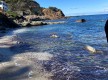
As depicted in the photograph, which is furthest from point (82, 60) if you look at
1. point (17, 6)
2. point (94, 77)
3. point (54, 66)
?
point (17, 6)

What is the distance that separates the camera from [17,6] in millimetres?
184500

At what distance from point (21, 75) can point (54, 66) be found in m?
4.16

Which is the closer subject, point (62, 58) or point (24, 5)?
point (62, 58)

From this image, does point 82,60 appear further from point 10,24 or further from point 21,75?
point 10,24

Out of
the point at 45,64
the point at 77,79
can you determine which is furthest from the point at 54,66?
the point at 77,79

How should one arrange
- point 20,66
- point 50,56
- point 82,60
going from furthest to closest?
point 50,56, point 82,60, point 20,66

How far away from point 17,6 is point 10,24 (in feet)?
328

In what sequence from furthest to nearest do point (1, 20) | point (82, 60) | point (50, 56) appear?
1. point (1, 20)
2. point (50, 56)
3. point (82, 60)

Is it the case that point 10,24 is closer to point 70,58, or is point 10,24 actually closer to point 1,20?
point 1,20

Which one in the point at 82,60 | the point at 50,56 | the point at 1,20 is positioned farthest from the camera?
the point at 1,20

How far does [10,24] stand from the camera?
3420 inches

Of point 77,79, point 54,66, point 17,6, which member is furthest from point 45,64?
point 17,6

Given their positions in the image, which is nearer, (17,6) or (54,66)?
(54,66)

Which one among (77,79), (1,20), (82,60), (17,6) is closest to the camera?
(77,79)
